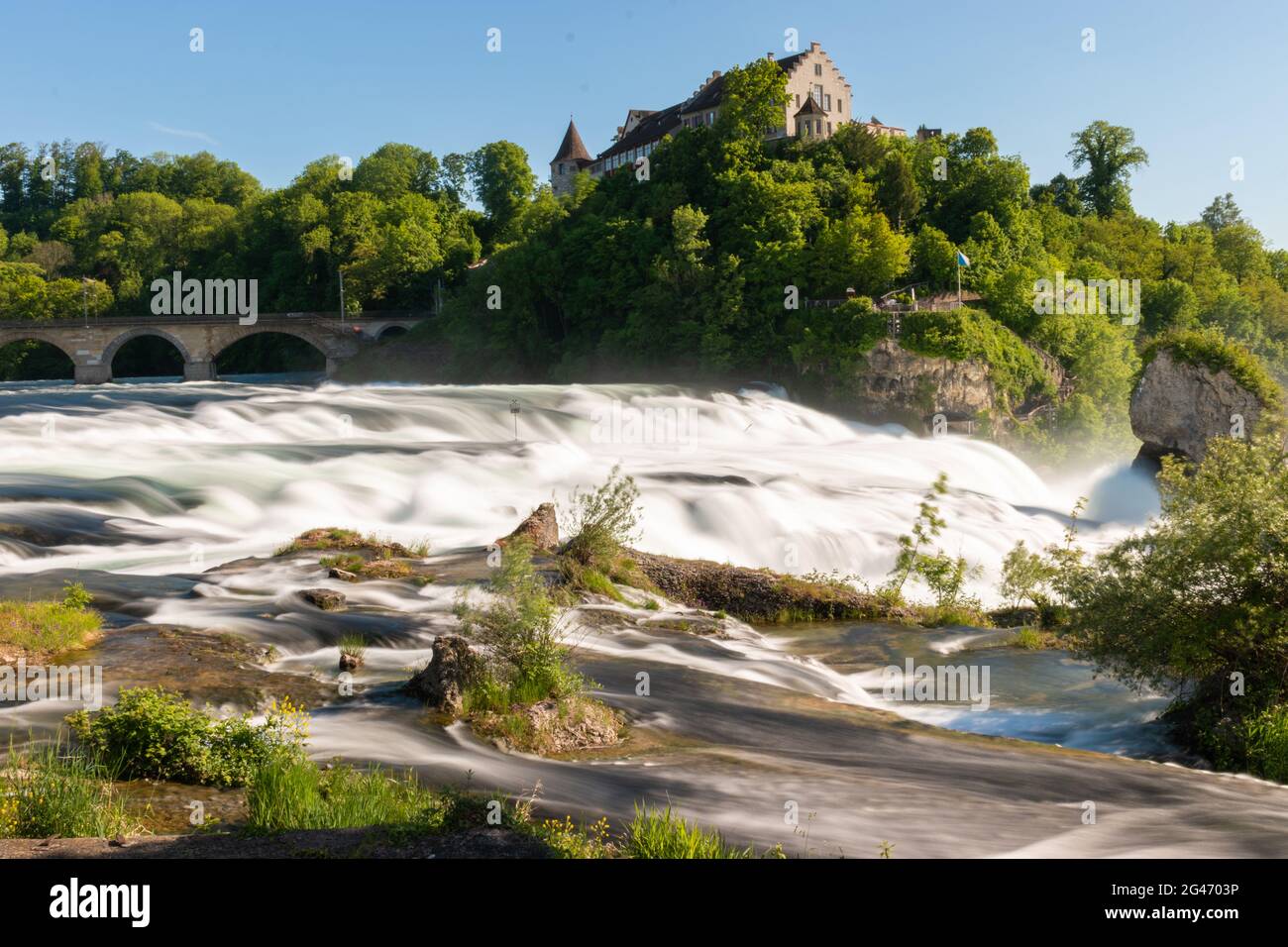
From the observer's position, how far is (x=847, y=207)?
7075 cm

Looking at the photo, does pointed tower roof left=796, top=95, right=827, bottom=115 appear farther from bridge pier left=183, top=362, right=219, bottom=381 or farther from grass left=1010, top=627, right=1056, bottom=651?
grass left=1010, top=627, right=1056, bottom=651

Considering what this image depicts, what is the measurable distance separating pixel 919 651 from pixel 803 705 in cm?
493

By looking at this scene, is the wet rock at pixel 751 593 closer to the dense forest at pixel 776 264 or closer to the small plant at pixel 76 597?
the small plant at pixel 76 597

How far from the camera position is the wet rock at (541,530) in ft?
64.5

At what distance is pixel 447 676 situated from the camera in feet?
38.3

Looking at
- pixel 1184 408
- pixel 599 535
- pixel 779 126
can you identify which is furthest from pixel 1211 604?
pixel 779 126

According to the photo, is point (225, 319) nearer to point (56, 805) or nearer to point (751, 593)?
point (751, 593)

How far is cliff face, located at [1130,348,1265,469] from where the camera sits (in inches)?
1666

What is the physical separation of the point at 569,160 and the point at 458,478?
10515 centimetres

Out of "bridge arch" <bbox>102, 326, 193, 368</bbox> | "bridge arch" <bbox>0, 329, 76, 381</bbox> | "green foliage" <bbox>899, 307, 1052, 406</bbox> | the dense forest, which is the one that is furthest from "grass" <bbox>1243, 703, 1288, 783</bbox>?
"bridge arch" <bbox>0, 329, 76, 381</bbox>

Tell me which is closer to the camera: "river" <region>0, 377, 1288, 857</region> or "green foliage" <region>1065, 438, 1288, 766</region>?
"river" <region>0, 377, 1288, 857</region>

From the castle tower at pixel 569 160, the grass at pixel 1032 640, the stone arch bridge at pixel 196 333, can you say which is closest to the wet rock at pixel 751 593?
the grass at pixel 1032 640

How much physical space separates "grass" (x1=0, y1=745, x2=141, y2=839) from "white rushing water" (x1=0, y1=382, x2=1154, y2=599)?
11173 mm
